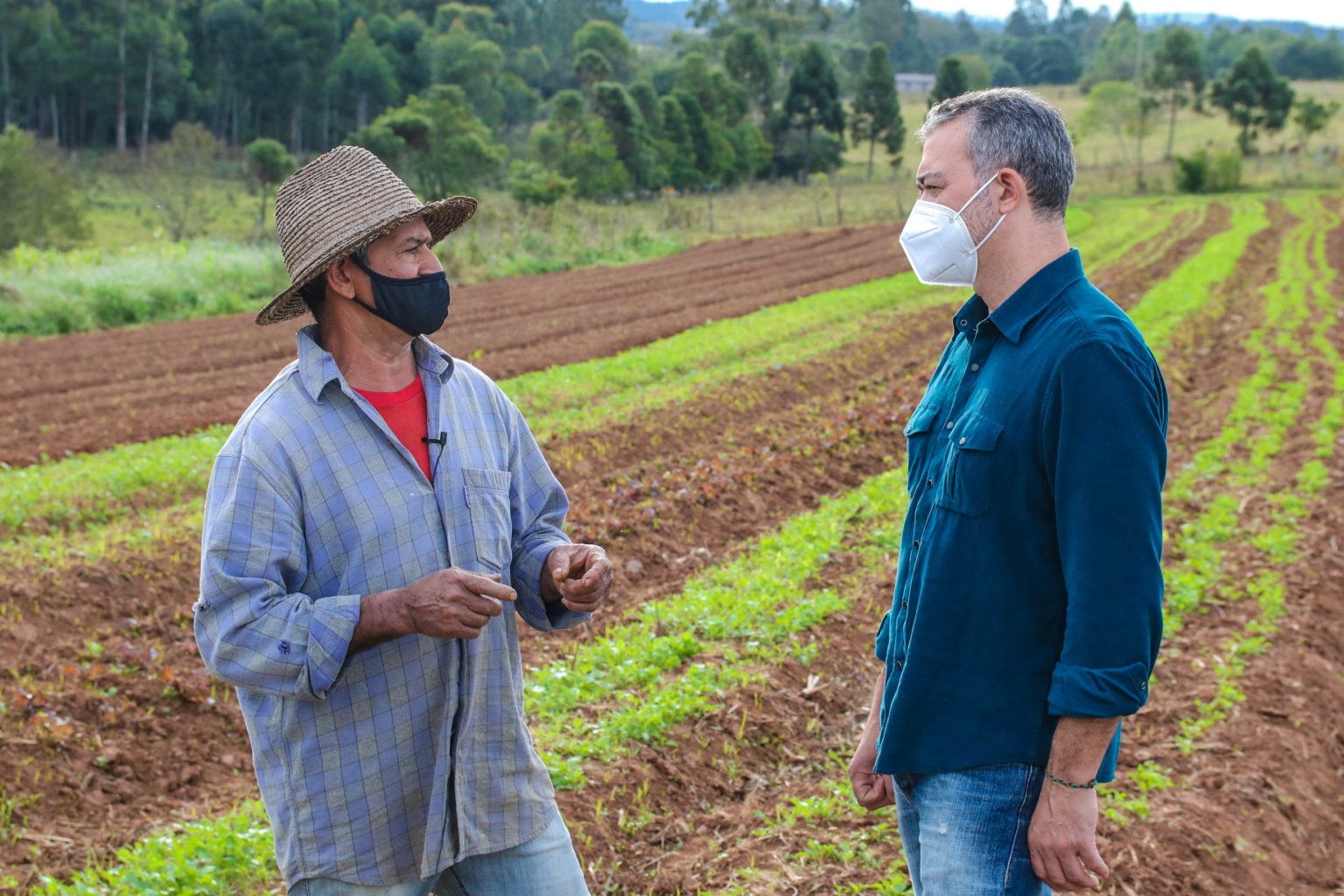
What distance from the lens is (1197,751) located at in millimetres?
4930

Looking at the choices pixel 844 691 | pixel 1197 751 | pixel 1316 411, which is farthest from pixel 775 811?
pixel 1316 411

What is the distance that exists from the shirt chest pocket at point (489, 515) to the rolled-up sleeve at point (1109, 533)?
133cm

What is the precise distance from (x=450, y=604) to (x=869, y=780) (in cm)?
118

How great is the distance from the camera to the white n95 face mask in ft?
7.88

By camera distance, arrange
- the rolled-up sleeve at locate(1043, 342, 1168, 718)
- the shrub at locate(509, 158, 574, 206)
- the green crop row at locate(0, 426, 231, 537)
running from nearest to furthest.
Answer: the rolled-up sleeve at locate(1043, 342, 1168, 718) < the green crop row at locate(0, 426, 231, 537) < the shrub at locate(509, 158, 574, 206)

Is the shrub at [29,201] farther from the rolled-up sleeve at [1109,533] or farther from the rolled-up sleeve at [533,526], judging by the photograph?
the rolled-up sleeve at [1109,533]

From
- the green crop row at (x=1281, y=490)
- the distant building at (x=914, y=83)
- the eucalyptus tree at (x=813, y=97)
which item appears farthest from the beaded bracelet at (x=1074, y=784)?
the distant building at (x=914, y=83)

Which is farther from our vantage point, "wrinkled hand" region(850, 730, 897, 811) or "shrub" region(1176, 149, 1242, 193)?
"shrub" region(1176, 149, 1242, 193)

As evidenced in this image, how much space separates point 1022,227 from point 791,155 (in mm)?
63252

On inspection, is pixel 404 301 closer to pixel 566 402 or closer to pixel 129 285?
pixel 566 402

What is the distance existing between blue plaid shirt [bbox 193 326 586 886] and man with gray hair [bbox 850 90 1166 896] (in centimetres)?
94

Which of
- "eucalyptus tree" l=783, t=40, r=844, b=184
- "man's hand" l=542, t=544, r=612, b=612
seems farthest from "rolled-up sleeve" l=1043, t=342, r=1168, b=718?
"eucalyptus tree" l=783, t=40, r=844, b=184

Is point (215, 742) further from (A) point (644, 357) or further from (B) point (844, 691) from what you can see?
(A) point (644, 357)

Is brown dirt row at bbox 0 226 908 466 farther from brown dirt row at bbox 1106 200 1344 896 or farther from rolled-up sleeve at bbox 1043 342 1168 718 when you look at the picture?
rolled-up sleeve at bbox 1043 342 1168 718
